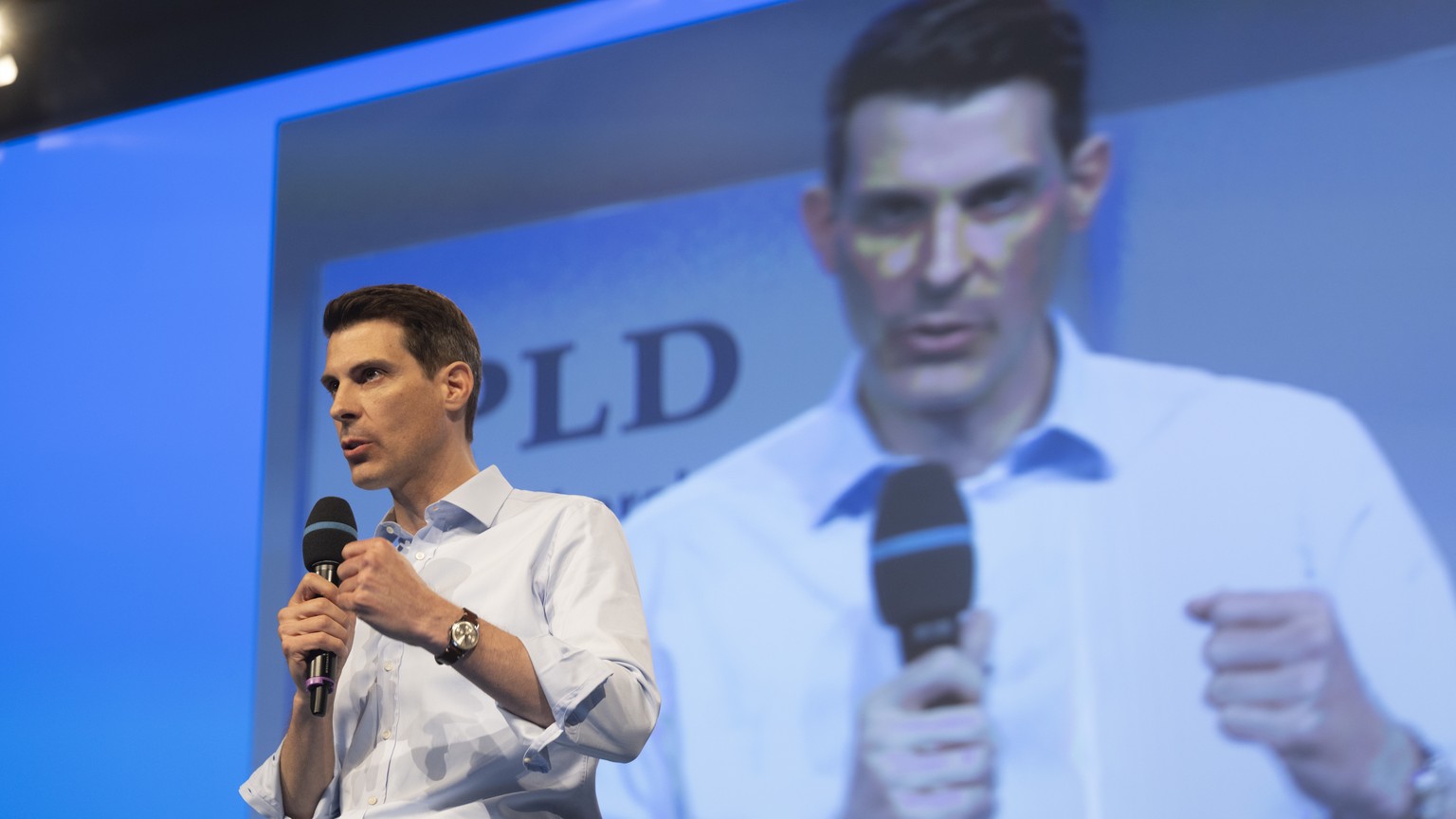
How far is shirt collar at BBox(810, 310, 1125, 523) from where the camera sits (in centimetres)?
281

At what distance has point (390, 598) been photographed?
1378 mm

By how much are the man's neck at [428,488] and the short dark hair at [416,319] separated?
0.13 ft

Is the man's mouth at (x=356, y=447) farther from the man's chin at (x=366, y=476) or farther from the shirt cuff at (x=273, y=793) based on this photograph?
the shirt cuff at (x=273, y=793)

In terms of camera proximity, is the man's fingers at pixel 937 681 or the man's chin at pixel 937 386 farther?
the man's chin at pixel 937 386

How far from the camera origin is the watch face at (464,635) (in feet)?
4.57

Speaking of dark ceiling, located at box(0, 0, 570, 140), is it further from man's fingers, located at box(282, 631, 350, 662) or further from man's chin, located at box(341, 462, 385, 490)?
man's fingers, located at box(282, 631, 350, 662)

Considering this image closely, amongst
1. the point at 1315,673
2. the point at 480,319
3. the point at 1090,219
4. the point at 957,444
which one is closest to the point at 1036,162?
the point at 1090,219

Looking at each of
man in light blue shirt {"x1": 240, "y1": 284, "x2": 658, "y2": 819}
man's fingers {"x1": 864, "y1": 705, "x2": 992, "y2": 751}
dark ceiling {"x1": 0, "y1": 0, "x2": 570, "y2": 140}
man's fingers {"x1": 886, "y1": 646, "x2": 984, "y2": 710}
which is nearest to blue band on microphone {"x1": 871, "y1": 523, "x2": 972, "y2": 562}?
man's fingers {"x1": 886, "y1": 646, "x2": 984, "y2": 710}

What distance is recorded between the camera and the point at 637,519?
3207mm

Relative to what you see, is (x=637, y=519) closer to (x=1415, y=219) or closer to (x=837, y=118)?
(x=837, y=118)

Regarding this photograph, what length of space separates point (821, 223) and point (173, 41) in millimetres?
2272

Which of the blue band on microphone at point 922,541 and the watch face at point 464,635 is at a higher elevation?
the blue band on microphone at point 922,541

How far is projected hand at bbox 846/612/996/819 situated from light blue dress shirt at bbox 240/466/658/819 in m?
1.30

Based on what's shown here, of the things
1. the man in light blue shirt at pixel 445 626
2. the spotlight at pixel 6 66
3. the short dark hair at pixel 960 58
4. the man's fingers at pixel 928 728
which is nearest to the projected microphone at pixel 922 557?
the man's fingers at pixel 928 728
